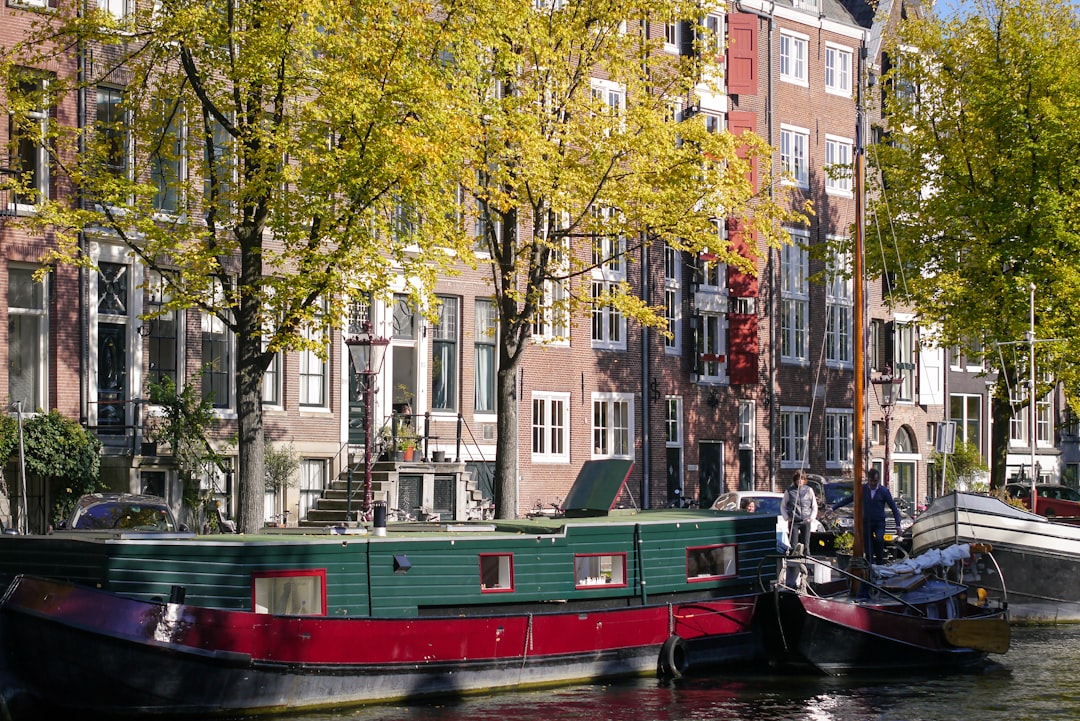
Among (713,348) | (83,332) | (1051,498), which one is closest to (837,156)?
(713,348)

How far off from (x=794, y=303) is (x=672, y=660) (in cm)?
2888

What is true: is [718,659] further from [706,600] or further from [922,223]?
[922,223]

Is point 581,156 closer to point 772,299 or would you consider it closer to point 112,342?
point 112,342

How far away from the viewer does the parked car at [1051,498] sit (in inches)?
1475

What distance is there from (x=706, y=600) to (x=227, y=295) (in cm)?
897

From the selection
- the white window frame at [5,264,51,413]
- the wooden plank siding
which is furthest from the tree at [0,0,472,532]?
the wooden plank siding

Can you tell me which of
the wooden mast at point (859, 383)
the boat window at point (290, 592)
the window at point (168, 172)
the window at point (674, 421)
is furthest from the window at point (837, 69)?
the boat window at point (290, 592)

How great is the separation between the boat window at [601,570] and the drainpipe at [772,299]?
2581 centimetres

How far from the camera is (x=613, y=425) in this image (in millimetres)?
43375

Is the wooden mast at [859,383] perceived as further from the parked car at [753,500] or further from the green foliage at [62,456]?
the green foliage at [62,456]

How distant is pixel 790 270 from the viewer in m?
50.4

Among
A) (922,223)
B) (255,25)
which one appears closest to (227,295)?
(255,25)

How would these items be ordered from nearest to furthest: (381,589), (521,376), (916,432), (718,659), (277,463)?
(381,589) < (718,659) < (277,463) < (521,376) < (916,432)

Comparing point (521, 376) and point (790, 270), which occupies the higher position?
point (790, 270)
